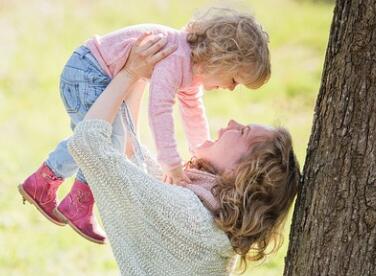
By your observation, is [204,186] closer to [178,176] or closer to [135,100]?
[178,176]

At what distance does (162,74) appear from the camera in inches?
134

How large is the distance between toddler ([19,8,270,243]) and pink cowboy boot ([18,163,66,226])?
14 centimetres

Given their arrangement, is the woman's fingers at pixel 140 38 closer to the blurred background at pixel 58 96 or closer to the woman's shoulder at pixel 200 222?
the woman's shoulder at pixel 200 222

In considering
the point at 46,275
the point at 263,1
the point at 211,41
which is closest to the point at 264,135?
the point at 211,41

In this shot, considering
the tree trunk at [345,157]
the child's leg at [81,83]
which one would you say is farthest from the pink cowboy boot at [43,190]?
the tree trunk at [345,157]

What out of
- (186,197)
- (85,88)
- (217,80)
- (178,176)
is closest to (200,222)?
(186,197)

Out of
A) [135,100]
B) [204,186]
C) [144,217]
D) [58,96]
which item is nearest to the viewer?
[144,217]

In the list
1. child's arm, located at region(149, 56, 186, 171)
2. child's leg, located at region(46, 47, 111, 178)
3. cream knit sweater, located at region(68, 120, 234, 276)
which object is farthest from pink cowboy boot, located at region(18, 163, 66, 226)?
child's arm, located at region(149, 56, 186, 171)

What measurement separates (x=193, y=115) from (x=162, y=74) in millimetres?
359

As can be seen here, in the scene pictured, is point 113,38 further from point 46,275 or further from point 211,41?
point 46,275

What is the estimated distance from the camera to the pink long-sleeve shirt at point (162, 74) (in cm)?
340

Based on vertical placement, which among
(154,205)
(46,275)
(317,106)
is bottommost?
(46,275)

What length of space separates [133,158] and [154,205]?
1.21ft

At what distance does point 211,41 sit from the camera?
343 centimetres
